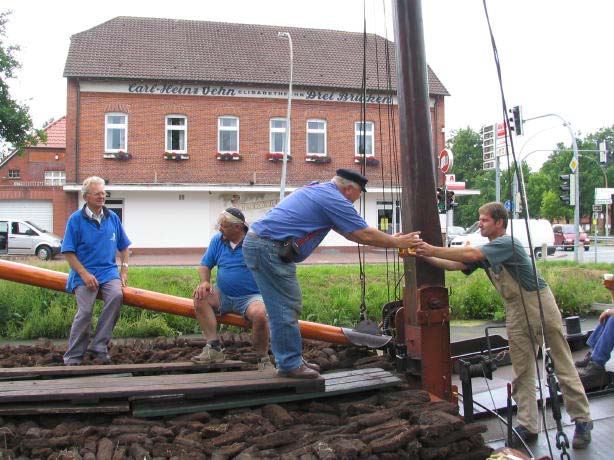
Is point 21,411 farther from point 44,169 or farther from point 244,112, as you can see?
point 44,169

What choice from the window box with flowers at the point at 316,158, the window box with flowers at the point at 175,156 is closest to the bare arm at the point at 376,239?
the window box with flowers at the point at 175,156

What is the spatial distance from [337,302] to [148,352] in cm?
449

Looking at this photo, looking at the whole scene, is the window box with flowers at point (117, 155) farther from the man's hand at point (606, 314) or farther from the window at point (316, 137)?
the man's hand at point (606, 314)

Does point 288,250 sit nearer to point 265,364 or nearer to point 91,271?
point 265,364

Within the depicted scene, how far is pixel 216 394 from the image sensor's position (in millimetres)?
4211

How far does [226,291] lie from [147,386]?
1537mm

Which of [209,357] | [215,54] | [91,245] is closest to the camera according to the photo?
[209,357]

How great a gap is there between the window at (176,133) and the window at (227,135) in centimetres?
172

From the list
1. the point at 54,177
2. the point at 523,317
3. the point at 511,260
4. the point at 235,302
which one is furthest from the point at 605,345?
the point at 54,177

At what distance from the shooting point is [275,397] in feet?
14.1

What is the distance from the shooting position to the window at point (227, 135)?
31672 mm

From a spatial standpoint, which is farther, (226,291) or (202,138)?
(202,138)

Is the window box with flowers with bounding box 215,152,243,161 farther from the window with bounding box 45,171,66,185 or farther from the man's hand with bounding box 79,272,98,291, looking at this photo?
the man's hand with bounding box 79,272,98,291

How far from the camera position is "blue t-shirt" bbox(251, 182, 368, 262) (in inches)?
172
